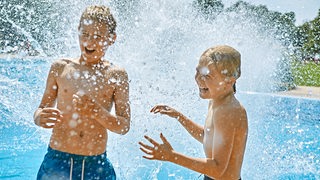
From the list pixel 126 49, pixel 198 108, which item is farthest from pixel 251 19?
pixel 198 108

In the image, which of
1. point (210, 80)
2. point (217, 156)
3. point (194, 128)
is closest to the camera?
point (217, 156)

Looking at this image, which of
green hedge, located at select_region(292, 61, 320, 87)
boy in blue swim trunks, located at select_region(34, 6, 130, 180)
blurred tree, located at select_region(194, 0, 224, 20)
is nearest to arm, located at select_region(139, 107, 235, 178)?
boy in blue swim trunks, located at select_region(34, 6, 130, 180)

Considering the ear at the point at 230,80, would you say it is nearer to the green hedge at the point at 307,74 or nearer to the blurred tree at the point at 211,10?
the blurred tree at the point at 211,10

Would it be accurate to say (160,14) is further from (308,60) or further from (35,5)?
(308,60)

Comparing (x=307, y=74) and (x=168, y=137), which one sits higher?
(x=307, y=74)

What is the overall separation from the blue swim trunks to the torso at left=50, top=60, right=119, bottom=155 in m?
0.03

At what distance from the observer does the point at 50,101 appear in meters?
2.20

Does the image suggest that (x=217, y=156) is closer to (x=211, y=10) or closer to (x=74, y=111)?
(x=74, y=111)

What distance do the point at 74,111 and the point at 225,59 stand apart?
79 cm

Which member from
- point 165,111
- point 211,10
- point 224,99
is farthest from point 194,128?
point 211,10

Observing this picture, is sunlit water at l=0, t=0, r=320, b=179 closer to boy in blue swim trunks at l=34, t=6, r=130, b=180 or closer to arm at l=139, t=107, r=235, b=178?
boy in blue swim trunks at l=34, t=6, r=130, b=180

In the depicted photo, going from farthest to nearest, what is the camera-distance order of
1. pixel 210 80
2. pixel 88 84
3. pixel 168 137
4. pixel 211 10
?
pixel 211 10, pixel 168 137, pixel 88 84, pixel 210 80

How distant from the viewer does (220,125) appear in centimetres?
188

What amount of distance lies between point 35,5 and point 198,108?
1008cm
